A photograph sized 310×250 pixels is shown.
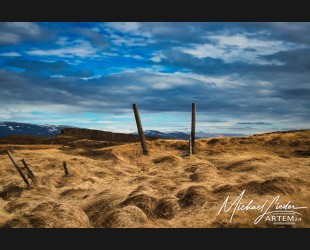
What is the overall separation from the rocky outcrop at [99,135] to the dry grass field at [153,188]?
20.0 m

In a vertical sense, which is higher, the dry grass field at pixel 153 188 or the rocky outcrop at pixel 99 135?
the rocky outcrop at pixel 99 135

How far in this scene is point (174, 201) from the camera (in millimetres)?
9016

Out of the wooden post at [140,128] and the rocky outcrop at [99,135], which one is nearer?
the wooden post at [140,128]

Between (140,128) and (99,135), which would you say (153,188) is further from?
(99,135)

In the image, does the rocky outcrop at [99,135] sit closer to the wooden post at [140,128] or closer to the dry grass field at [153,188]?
the dry grass field at [153,188]

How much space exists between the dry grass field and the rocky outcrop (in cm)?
2000

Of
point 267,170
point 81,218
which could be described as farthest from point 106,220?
point 267,170

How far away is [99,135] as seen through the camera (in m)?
43.1

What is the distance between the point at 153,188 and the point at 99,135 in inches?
1311

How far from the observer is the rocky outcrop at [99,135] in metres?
40.7

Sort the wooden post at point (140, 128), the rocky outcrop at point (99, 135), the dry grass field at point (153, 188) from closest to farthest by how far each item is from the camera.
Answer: the dry grass field at point (153, 188)
the wooden post at point (140, 128)
the rocky outcrop at point (99, 135)

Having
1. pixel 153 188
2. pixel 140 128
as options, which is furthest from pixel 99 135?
pixel 153 188

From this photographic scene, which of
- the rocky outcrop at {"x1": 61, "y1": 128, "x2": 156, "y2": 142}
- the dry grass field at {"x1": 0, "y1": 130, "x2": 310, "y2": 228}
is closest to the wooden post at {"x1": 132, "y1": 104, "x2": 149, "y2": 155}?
the dry grass field at {"x1": 0, "y1": 130, "x2": 310, "y2": 228}

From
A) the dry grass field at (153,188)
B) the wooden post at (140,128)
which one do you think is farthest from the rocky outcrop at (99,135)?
the wooden post at (140,128)
